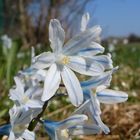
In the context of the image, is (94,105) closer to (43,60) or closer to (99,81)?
(99,81)

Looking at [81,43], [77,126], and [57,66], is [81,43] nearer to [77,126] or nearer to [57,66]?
[57,66]

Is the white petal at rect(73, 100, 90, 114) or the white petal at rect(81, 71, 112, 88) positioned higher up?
the white petal at rect(81, 71, 112, 88)

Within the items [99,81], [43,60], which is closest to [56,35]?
[43,60]

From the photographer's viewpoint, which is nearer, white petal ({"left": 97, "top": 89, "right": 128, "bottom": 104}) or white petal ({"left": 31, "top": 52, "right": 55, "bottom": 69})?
white petal ({"left": 31, "top": 52, "right": 55, "bottom": 69})

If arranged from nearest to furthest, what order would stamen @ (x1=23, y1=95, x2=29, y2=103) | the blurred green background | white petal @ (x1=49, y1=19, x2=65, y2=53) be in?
white petal @ (x1=49, y1=19, x2=65, y2=53), stamen @ (x1=23, y1=95, x2=29, y2=103), the blurred green background

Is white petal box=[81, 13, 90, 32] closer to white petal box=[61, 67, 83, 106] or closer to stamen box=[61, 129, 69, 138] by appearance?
white petal box=[61, 67, 83, 106]

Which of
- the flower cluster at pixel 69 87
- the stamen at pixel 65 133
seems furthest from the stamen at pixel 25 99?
the stamen at pixel 65 133

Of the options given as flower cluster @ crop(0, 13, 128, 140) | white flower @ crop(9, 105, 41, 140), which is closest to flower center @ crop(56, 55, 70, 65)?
flower cluster @ crop(0, 13, 128, 140)

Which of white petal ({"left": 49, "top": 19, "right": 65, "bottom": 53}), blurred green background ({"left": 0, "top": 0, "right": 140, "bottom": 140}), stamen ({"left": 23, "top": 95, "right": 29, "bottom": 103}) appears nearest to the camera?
white petal ({"left": 49, "top": 19, "right": 65, "bottom": 53})
